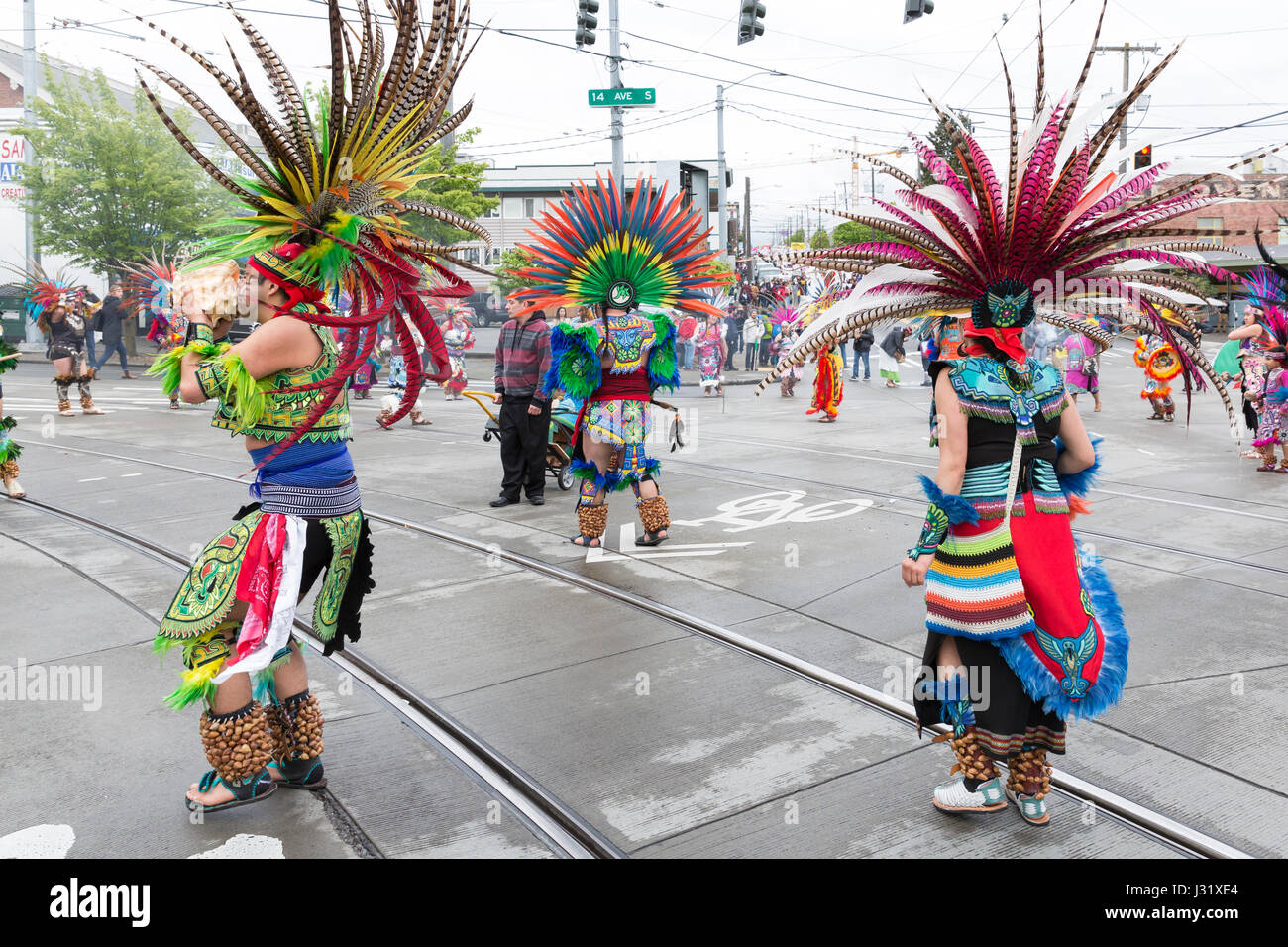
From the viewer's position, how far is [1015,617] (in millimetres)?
3494

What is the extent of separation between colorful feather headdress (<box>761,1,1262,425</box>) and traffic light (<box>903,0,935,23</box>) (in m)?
12.3

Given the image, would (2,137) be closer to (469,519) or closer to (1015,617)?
(469,519)

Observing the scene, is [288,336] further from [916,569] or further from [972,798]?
[972,798]

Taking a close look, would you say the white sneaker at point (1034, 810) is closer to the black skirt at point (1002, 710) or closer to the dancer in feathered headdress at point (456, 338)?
the black skirt at point (1002, 710)

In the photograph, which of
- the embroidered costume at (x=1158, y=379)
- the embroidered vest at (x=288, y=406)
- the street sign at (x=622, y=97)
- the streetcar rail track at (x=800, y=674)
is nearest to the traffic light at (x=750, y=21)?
the street sign at (x=622, y=97)

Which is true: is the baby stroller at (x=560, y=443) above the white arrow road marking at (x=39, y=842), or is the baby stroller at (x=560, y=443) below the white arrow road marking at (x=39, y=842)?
above

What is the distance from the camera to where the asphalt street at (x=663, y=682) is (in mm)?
3672

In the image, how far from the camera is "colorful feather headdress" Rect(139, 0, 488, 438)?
3.50 m

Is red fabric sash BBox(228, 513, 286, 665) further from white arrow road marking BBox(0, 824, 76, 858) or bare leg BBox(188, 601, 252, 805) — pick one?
white arrow road marking BBox(0, 824, 76, 858)

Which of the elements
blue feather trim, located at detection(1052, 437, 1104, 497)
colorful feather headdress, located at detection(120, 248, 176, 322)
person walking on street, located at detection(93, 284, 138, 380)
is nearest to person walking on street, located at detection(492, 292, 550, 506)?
colorful feather headdress, located at detection(120, 248, 176, 322)

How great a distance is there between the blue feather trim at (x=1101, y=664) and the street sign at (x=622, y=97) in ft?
47.9
